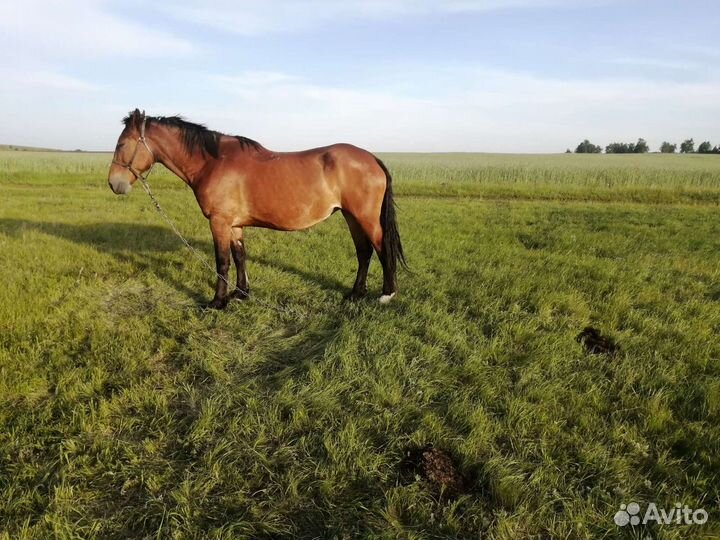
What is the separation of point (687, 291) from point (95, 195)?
1544cm

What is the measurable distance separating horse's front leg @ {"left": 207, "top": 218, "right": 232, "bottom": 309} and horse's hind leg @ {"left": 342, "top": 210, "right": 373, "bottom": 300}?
1.43 m

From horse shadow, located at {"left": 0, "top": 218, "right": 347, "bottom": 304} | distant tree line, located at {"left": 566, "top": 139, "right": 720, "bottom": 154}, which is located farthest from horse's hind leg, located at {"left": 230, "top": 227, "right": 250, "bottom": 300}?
distant tree line, located at {"left": 566, "top": 139, "right": 720, "bottom": 154}

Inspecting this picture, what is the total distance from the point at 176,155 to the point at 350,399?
11.4 feet

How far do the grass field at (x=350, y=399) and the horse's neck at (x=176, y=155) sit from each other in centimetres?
151

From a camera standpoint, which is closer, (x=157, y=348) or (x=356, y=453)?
(x=356, y=453)

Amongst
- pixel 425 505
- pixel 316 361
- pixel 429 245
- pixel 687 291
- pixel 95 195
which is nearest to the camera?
pixel 425 505

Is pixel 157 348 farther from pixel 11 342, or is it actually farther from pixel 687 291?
pixel 687 291

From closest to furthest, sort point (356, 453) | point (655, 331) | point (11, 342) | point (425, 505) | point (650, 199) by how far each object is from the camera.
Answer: point (425, 505) < point (356, 453) < point (11, 342) < point (655, 331) < point (650, 199)

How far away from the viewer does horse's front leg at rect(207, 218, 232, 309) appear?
4574mm

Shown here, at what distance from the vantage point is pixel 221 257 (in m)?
4.68

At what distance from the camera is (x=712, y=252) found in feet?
22.0

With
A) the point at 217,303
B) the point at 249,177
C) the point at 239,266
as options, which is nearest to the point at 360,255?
the point at 239,266

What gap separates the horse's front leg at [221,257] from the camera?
457cm

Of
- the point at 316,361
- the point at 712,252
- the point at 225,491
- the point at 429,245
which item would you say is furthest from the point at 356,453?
the point at 712,252
